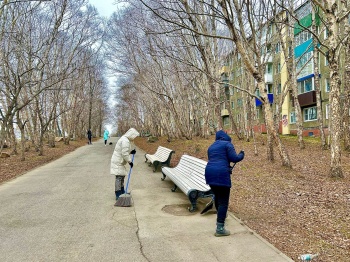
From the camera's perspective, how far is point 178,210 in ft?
20.5

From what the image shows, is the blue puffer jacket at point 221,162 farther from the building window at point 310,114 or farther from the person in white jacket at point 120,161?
the building window at point 310,114

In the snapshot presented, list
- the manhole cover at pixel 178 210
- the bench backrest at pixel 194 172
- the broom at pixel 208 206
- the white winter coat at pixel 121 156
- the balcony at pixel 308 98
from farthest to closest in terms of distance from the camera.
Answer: the balcony at pixel 308 98
the white winter coat at pixel 121 156
the bench backrest at pixel 194 172
the manhole cover at pixel 178 210
the broom at pixel 208 206

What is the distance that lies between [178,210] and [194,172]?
1398 millimetres

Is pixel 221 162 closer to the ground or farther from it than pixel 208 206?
farther from it

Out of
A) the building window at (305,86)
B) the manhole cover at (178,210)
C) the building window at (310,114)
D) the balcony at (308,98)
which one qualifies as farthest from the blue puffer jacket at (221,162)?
the building window at (305,86)

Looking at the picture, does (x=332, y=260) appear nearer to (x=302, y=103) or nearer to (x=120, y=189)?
(x=120, y=189)

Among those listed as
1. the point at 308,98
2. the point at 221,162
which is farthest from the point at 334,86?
the point at 308,98

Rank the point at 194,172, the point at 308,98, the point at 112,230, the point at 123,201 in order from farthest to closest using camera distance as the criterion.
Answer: the point at 308,98
the point at 194,172
the point at 123,201
the point at 112,230

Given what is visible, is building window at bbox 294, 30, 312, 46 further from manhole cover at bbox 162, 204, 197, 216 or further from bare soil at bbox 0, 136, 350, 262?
manhole cover at bbox 162, 204, 197, 216

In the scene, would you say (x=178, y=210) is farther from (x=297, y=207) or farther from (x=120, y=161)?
(x=297, y=207)

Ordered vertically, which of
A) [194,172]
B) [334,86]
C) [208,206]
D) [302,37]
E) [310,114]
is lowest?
[208,206]

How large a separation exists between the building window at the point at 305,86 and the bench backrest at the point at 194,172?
2513 centimetres

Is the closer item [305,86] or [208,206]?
[208,206]

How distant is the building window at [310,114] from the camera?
29.3 metres
